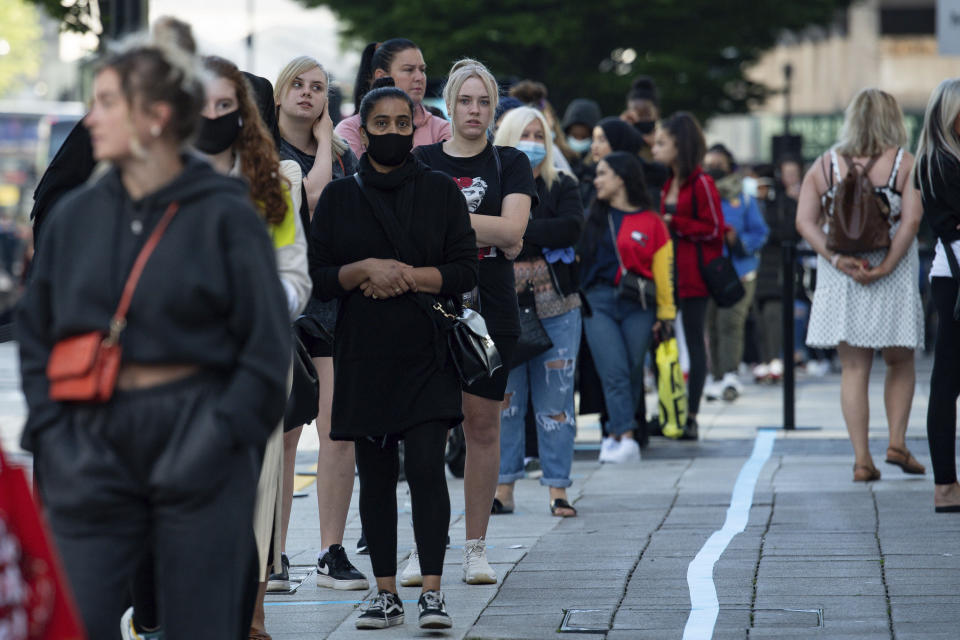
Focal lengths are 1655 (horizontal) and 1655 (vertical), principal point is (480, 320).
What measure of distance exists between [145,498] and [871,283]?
608 centimetres

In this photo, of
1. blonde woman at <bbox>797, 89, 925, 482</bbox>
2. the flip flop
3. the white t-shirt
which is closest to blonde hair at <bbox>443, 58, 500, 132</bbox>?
the flip flop

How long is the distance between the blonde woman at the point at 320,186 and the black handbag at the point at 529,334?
1.56 meters

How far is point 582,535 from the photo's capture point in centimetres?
750

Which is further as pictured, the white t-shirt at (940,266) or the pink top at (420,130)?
the white t-shirt at (940,266)

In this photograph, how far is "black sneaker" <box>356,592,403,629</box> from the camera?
5594mm

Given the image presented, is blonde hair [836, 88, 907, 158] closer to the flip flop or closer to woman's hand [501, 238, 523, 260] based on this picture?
the flip flop

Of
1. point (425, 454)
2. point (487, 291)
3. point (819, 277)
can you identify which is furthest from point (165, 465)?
point (819, 277)

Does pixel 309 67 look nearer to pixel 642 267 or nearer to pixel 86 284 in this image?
pixel 86 284

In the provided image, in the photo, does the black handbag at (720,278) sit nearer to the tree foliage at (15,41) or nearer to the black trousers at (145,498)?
the black trousers at (145,498)

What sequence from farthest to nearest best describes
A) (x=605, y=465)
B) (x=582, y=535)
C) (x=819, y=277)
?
(x=605, y=465) < (x=819, y=277) < (x=582, y=535)

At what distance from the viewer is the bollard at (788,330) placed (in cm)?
1139

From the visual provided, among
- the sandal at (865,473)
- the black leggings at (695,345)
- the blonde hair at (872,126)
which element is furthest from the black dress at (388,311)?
the black leggings at (695,345)

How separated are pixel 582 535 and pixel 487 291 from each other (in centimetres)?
140

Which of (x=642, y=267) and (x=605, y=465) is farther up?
(x=642, y=267)
